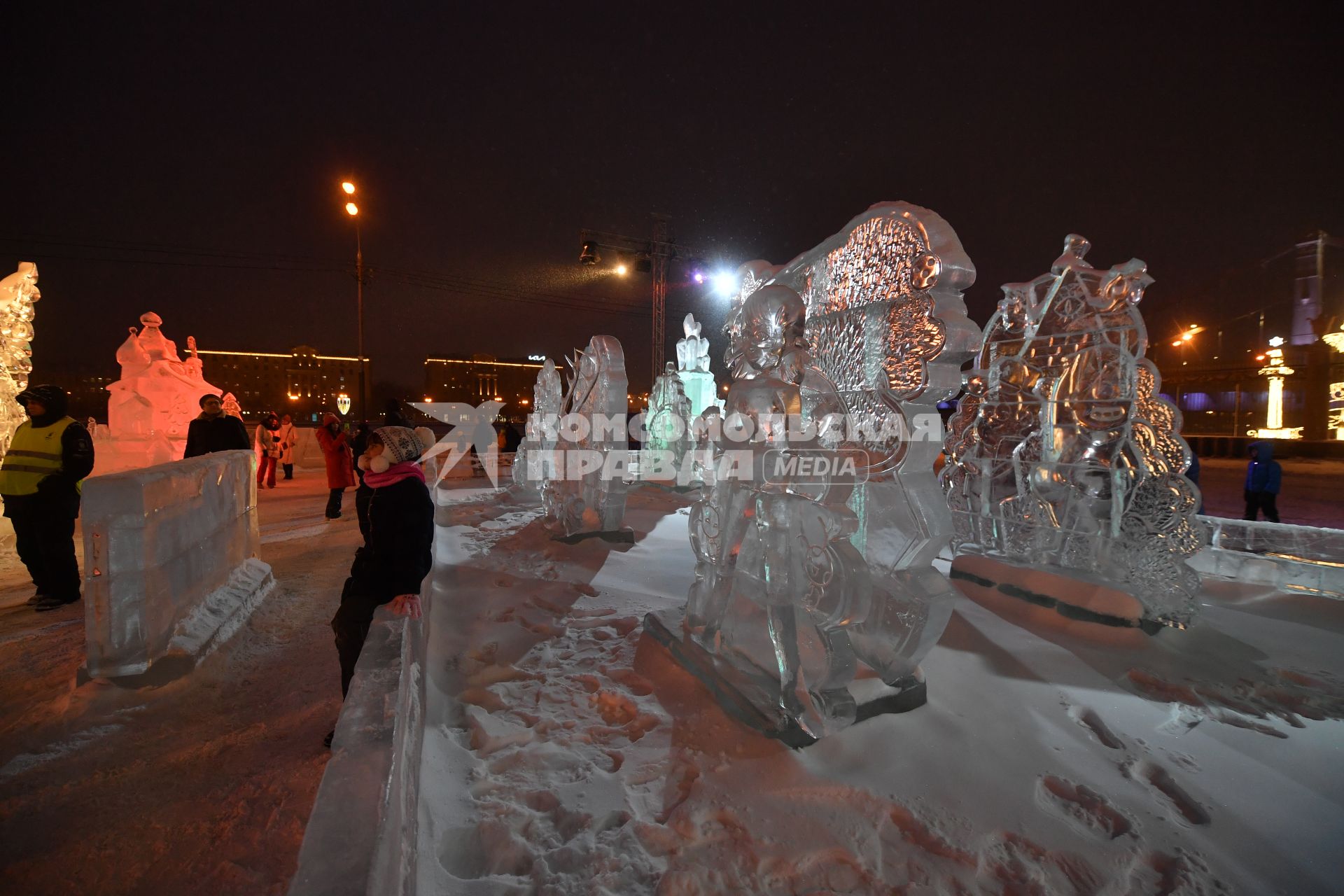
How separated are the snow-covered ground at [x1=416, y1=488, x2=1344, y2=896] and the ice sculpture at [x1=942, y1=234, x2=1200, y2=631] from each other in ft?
1.15

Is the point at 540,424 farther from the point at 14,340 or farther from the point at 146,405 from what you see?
the point at 146,405

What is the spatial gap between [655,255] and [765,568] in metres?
14.1

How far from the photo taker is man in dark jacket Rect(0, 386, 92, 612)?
3930mm

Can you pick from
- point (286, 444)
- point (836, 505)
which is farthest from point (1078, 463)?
point (286, 444)

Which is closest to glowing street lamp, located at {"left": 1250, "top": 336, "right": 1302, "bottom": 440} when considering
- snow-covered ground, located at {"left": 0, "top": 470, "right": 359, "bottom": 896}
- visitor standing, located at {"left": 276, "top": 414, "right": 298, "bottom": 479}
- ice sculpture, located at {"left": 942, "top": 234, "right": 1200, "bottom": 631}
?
ice sculpture, located at {"left": 942, "top": 234, "right": 1200, "bottom": 631}

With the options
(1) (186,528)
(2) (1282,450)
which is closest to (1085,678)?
(1) (186,528)

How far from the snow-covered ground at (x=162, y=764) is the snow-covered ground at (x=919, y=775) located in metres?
0.54

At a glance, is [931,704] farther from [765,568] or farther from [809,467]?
[809,467]

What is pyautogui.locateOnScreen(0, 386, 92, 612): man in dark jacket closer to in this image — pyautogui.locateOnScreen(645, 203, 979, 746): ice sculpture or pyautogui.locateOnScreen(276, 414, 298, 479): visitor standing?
pyautogui.locateOnScreen(645, 203, 979, 746): ice sculpture

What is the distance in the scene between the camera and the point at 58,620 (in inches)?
146

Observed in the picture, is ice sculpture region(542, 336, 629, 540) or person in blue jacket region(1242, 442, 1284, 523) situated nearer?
ice sculpture region(542, 336, 629, 540)

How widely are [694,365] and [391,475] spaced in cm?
1251

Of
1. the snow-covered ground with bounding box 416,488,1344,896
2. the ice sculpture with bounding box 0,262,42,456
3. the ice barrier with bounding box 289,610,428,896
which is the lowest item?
the snow-covered ground with bounding box 416,488,1344,896

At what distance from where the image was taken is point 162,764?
7.30 feet
